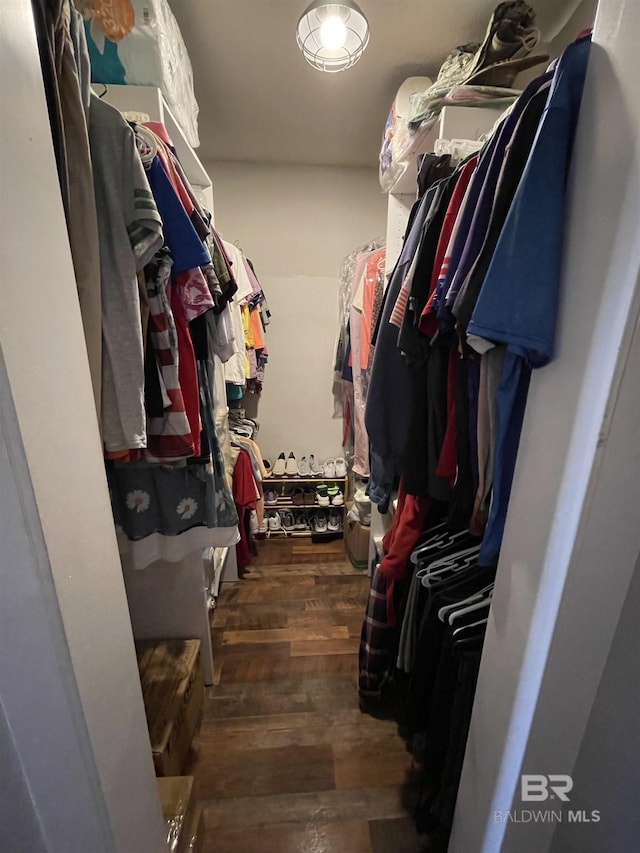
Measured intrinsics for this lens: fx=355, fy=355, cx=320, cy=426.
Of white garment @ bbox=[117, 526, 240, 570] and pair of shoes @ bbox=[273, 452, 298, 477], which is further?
pair of shoes @ bbox=[273, 452, 298, 477]

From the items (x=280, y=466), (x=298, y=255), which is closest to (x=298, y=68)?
(x=298, y=255)

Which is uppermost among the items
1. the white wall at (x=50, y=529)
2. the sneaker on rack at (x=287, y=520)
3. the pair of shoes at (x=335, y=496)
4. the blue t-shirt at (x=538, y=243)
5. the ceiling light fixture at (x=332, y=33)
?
the ceiling light fixture at (x=332, y=33)

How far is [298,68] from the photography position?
1446mm

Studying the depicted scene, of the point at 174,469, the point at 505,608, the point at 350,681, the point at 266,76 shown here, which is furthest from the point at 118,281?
the point at 350,681

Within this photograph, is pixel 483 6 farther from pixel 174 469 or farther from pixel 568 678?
pixel 568 678

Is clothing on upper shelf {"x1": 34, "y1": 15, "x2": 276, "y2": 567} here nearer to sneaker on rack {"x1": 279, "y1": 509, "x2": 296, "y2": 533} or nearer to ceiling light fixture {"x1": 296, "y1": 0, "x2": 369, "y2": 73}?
ceiling light fixture {"x1": 296, "y1": 0, "x2": 369, "y2": 73}

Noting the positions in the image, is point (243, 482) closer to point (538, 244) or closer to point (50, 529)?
point (50, 529)

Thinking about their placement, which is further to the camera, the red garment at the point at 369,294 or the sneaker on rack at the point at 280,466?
the sneaker on rack at the point at 280,466

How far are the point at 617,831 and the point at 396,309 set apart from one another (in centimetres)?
107

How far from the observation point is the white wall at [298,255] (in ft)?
Answer: 7.43

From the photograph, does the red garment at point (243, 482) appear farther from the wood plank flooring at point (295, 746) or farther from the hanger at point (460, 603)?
the hanger at point (460, 603)

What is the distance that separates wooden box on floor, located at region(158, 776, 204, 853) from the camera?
894 millimetres

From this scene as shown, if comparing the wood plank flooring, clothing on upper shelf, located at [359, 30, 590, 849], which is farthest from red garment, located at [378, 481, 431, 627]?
the wood plank flooring

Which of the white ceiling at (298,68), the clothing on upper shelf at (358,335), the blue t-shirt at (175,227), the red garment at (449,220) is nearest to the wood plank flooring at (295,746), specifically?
the clothing on upper shelf at (358,335)
